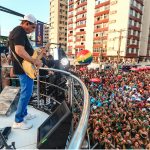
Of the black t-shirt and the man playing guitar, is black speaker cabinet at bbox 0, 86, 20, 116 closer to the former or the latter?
the man playing guitar

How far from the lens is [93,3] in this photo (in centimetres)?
3628

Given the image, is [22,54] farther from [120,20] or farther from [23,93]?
[120,20]

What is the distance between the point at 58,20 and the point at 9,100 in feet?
176

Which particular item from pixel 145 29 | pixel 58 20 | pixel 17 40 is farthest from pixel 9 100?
pixel 58 20

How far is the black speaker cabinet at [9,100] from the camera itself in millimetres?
2407

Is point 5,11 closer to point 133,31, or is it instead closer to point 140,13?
point 133,31

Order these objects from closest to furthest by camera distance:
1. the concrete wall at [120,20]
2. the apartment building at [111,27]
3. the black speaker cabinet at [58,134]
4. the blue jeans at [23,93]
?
1. the black speaker cabinet at [58,134]
2. the blue jeans at [23,93]
3. the concrete wall at [120,20]
4. the apartment building at [111,27]

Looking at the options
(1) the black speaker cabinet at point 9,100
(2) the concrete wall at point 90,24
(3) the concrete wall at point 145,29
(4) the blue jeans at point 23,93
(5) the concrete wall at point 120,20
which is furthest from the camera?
(2) the concrete wall at point 90,24

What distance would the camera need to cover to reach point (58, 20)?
5056cm

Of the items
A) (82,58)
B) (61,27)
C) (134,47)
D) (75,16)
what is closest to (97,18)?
(75,16)

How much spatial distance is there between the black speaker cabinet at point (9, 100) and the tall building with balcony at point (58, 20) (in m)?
50.4

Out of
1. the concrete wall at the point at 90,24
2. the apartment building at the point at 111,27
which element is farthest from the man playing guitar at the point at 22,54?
the concrete wall at the point at 90,24

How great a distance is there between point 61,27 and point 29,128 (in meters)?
54.5

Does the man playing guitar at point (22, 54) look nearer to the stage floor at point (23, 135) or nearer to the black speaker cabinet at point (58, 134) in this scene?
the stage floor at point (23, 135)
